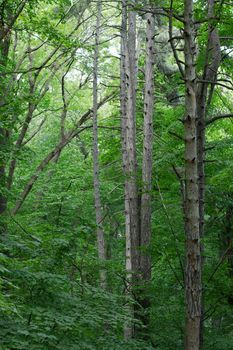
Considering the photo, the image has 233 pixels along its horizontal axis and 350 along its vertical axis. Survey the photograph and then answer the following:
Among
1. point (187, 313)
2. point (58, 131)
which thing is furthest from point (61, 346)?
point (58, 131)

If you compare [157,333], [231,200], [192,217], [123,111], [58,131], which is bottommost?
[157,333]

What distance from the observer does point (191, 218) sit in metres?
6.18

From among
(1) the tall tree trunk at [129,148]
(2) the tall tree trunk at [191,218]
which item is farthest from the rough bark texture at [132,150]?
(2) the tall tree trunk at [191,218]

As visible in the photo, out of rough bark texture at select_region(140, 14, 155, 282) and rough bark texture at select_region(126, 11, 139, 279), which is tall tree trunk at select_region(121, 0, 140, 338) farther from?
rough bark texture at select_region(140, 14, 155, 282)

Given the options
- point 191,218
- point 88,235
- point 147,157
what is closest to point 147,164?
point 147,157

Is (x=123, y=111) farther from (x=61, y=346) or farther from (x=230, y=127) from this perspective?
(x=61, y=346)

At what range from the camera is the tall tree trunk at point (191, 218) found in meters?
6.10

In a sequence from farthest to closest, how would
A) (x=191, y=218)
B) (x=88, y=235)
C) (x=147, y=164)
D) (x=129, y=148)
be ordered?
(x=129, y=148) → (x=147, y=164) → (x=88, y=235) → (x=191, y=218)

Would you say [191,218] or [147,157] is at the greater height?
[147,157]

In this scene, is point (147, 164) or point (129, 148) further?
point (129, 148)

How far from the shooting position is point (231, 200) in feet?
33.0

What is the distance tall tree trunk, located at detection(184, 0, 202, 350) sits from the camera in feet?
20.0

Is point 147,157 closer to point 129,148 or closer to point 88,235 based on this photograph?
point 129,148

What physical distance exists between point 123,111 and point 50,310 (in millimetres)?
8085
